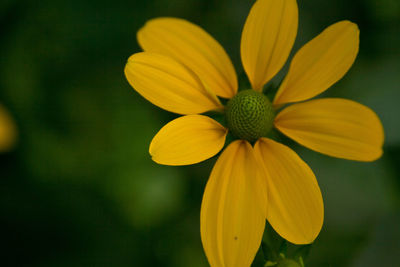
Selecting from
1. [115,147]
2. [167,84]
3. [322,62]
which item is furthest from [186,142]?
[115,147]

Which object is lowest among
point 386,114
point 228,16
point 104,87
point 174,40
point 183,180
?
point 183,180

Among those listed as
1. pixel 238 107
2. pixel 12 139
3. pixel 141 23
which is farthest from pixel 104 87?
pixel 238 107

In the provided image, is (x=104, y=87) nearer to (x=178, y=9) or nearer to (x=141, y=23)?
(x=141, y=23)

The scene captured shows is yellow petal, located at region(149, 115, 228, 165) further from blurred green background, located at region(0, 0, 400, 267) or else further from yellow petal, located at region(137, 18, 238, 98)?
blurred green background, located at region(0, 0, 400, 267)

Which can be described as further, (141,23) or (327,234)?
(141,23)

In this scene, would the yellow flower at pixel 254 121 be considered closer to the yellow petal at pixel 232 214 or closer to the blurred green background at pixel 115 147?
the yellow petal at pixel 232 214

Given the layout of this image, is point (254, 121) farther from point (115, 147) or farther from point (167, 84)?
point (115, 147)
